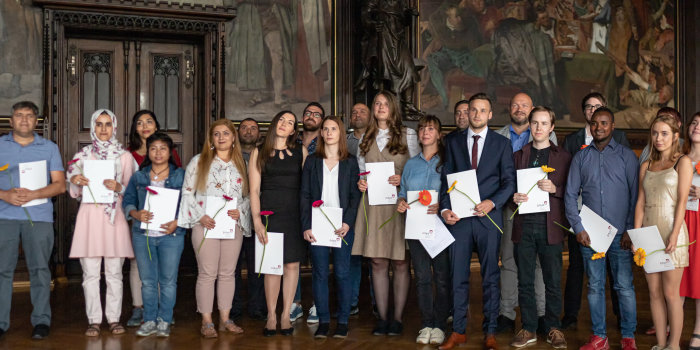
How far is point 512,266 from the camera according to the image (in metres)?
5.18

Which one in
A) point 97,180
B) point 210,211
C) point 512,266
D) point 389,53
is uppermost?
point 389,53

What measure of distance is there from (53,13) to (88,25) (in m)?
0.39

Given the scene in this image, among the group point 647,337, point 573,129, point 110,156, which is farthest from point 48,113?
point 573,129

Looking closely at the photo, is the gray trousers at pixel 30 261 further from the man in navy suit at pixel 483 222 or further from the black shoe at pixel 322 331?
the man in navy suit at pixel 483 222

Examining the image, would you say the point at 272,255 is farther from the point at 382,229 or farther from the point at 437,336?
the point at 437,336

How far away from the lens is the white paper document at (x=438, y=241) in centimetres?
455

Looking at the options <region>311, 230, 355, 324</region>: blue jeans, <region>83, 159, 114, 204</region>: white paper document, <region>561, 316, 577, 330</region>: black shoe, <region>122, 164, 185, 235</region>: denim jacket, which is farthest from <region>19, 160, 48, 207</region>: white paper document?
<region>561, 316, 577, 330</region>: black shoe

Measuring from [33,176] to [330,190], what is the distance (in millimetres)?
2272

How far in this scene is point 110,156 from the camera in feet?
16.8

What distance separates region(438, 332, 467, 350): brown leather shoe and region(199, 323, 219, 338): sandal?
170cm

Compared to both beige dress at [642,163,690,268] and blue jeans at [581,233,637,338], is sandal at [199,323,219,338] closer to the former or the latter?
blue jeans at [581,233,637,338]

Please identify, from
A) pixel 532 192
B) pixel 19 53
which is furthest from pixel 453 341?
pixel 19 53

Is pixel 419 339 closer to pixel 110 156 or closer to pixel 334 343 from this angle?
pixel 334 343

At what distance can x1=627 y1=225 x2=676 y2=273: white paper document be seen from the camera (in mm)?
4262
